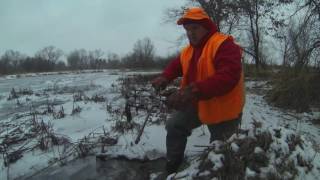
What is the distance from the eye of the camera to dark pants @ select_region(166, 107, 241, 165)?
187 inches

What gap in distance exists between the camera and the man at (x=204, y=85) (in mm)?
4215

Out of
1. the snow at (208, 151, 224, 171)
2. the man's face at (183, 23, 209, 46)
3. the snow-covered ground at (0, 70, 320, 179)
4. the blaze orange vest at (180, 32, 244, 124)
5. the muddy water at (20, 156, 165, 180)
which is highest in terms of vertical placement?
the man's face at (183, 23, 209, 46)

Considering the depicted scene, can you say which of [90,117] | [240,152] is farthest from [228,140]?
[90,117]

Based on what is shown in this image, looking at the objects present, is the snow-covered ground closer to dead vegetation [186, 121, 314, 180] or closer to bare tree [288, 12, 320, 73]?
dead vegetation [186, 121, 314, 180]

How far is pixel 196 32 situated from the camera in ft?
15.4

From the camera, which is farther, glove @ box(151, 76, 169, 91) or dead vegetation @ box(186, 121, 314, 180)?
glove @ box(151, 76, 169, 91)

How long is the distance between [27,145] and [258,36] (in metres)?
28.6

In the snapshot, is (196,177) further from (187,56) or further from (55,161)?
(55,161)

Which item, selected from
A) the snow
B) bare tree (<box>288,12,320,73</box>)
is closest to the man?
the snow

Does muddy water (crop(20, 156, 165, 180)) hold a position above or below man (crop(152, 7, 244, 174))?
below

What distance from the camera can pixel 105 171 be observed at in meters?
5.62

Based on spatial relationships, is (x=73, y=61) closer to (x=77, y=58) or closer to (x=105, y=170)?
(x=77, y=58)

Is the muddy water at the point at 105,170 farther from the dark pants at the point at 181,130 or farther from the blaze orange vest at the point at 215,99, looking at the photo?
the blaze orange vest at the point at 215,99

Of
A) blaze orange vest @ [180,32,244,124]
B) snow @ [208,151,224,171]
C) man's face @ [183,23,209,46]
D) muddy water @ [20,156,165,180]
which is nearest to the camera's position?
snow @ [208,151,224,171]
